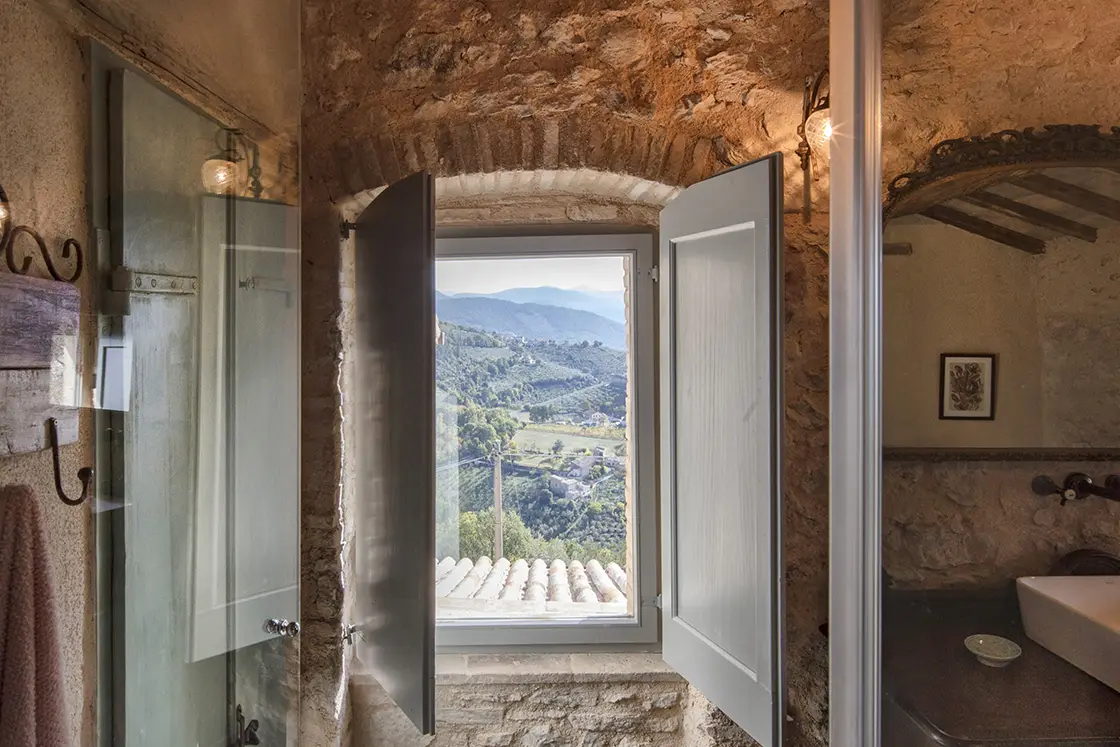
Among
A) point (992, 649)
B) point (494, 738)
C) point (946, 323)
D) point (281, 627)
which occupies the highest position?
point (946, 323)

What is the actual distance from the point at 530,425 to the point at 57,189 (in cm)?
143

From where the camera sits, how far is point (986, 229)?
111 cm

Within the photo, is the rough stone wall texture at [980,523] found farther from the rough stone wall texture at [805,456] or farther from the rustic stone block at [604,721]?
the rustic stone block at [604,721]

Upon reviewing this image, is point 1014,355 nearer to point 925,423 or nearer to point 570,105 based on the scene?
point 925,423

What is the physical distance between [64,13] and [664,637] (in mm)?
1873

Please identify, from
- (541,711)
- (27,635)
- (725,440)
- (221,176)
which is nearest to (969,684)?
(725,440)

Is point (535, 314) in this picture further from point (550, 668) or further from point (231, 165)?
point (550, 668)

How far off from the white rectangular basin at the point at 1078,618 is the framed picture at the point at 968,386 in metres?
0.29

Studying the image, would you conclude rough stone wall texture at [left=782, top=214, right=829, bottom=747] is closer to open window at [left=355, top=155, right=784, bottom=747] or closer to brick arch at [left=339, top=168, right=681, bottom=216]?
open window at [left=355, top=155, right=784, bottom=747]

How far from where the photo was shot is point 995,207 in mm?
1098

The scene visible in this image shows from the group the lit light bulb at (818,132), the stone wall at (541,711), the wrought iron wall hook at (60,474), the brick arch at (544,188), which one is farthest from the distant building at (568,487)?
the wrought iron wall hook at (60,474)

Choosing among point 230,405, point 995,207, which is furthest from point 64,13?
point 995,207

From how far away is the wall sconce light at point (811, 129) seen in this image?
148 cm

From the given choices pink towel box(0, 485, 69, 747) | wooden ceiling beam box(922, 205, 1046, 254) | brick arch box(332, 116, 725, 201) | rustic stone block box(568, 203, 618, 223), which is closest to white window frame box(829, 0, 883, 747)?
wooden ceiling beam box(922, 205, 1046, 254)
